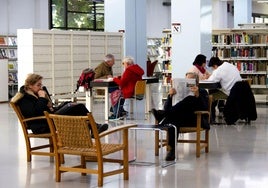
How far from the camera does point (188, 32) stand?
1365cm

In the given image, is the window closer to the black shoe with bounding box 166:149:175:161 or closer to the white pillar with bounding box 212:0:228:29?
the white pillar with bounding box 212:0:228:29

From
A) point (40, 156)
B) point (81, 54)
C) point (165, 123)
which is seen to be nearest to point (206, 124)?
point (165, 123)

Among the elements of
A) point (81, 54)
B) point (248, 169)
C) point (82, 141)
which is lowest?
point (248, 169)

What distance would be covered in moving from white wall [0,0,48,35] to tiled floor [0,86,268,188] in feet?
32.7

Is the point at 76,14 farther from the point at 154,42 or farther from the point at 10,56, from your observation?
the point at 10,56

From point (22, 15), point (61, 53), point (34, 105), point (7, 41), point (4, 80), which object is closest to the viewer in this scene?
point (34, 105)

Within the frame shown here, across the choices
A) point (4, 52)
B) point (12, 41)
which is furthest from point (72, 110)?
point (12, 41)

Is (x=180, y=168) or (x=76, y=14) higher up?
(x=76, y=14)

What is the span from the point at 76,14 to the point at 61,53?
10.0 m

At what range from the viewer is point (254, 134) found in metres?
10.6

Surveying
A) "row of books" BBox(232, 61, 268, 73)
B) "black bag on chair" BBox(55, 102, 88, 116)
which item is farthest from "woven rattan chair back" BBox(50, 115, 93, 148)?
"row of books" BBox(232, 61, 268, 73)

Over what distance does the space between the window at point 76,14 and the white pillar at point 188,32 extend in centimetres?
915

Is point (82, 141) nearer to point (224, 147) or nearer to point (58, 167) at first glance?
point (58, 167)

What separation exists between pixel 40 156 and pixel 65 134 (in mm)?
2053
